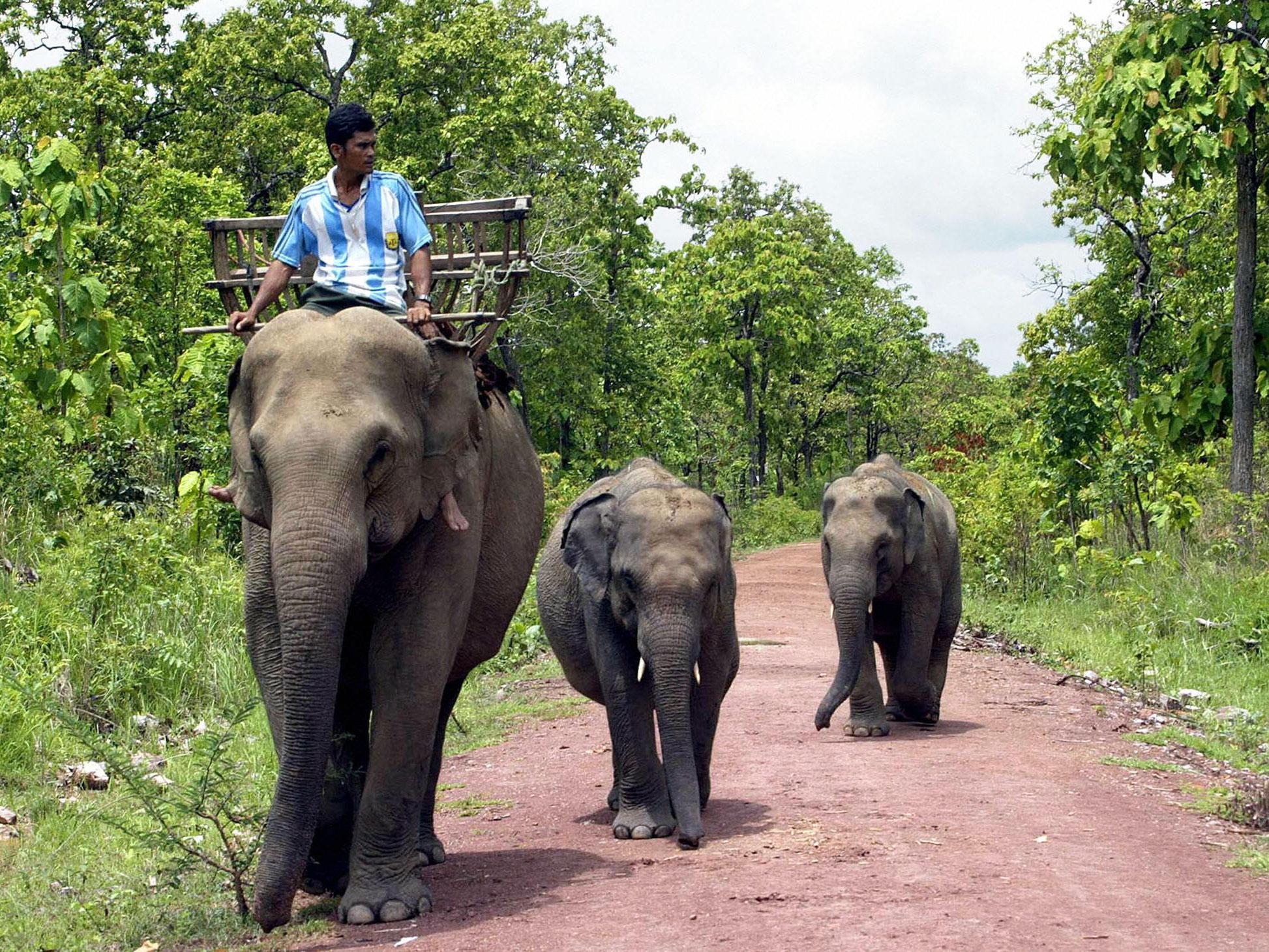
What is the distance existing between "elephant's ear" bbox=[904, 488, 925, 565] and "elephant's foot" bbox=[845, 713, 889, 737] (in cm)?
119

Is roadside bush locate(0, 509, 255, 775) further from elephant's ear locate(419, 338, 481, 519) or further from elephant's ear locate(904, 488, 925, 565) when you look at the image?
elephant's ear locate(904, 488, 925, 565)

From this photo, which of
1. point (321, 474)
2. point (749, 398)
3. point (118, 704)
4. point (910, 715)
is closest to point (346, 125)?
point (321, 474)

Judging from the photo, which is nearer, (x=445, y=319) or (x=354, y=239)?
(x=445, y=319)

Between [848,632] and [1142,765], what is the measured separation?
7.28 ft

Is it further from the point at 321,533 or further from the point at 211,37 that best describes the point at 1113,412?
the point at 211,37

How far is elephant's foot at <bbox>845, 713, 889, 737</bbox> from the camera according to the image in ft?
36.8

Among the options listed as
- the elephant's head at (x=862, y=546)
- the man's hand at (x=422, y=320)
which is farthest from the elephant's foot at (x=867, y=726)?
the man's hand at (x=422, y=320)

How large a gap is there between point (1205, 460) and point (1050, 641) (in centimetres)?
607

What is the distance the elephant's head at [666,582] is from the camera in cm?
770

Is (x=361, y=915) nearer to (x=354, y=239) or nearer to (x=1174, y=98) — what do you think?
(x=354, y=239)

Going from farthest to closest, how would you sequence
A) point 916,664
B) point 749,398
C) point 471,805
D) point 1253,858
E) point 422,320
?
point 749,398, point 916,664, point 471,805, point 1253,858, point 422,320

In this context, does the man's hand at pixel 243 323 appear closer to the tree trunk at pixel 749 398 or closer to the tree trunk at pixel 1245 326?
the tree trunk at pixel 1245 326

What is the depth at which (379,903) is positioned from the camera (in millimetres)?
6000

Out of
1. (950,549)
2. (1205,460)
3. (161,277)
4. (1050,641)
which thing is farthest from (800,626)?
(161,277)
